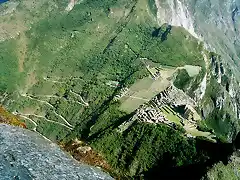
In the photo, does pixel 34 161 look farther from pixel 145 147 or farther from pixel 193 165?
pixel 145 147

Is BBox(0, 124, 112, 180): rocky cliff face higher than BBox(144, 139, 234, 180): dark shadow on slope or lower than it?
higher

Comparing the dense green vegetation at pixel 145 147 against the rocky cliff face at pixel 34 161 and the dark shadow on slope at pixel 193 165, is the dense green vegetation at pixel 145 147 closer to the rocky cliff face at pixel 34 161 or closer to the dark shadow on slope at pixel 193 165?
the dark shadow on slope at pixel 193 165

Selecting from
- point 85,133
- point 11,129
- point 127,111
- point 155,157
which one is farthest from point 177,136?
point 11,129

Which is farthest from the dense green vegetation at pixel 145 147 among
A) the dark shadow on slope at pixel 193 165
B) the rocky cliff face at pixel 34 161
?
the rocky cliff face at pixel 34 161

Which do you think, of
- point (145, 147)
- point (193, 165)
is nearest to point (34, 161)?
point (193, 165)

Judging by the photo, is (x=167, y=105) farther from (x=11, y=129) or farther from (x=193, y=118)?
(x=11, y=129)

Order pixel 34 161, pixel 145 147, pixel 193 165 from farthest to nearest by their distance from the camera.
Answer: pixel 145 147, pixel 193 165, pixel 34 161

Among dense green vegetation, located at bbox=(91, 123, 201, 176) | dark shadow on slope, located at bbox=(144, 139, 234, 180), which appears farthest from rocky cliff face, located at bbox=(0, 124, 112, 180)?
dense green vegetation, located at bbox=(91, 123, 201, 176)

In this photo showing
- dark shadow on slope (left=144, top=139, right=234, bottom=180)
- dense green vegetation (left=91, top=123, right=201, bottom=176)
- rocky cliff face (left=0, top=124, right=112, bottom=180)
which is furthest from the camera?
dense green vegetation (left=91, top=123, right=201, bottom=176)

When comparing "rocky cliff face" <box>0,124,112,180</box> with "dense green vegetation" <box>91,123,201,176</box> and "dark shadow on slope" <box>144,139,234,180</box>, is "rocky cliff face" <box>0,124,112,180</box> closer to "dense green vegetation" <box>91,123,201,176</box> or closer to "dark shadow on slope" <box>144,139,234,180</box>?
"dark shadow on slope" <box>144,139,234,180</box>

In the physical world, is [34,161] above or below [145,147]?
above
